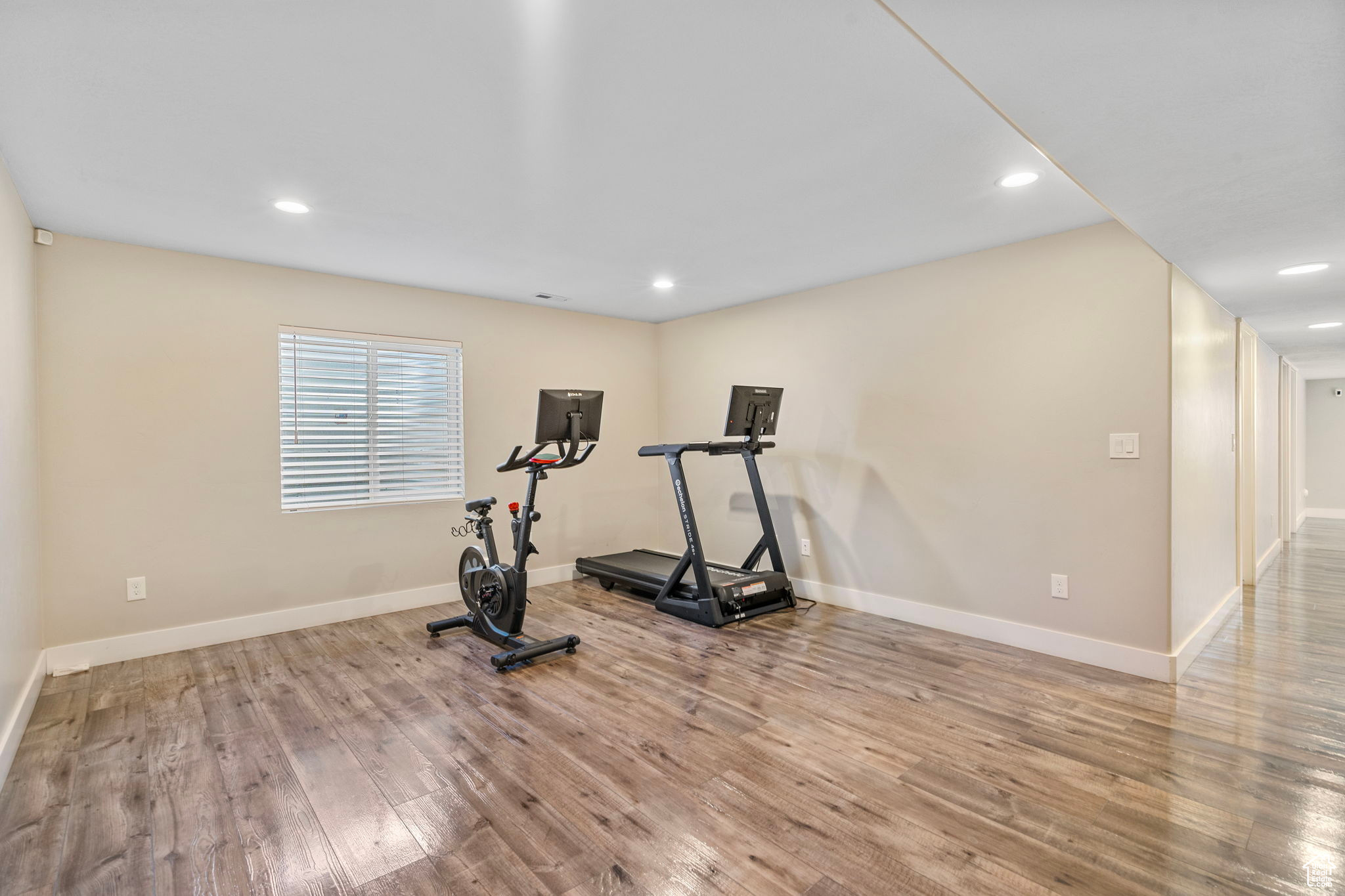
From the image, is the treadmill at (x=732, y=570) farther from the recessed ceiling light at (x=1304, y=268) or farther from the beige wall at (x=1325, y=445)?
the beige wall at (x=1325, y=445)

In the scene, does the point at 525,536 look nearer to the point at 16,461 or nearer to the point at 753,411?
the point at 753,411

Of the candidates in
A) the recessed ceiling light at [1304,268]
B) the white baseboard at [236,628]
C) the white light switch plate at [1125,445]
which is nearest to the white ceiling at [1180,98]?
the recessed ceiling light at [1304,268]

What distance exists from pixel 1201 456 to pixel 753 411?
8.27ft

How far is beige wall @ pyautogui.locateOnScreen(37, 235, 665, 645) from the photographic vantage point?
10.5 feet

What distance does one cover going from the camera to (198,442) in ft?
11.6

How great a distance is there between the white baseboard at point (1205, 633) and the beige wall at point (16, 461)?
4.80 m

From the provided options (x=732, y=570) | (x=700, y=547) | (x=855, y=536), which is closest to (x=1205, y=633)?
(x=855, y=536)

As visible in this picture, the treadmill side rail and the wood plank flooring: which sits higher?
the treadmill side rail

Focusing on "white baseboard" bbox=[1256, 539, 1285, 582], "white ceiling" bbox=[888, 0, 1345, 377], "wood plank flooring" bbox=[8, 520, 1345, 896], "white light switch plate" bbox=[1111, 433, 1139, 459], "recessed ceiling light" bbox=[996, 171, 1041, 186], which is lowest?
"wood plank flooring" bbox=[8, 520, 1345, 896]

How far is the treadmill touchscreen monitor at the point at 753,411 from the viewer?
408 centimetres

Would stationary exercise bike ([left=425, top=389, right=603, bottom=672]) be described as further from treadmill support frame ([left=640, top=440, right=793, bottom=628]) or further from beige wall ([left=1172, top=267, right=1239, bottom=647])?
beige wall ([left=1172, top=267, right=1239, bottom=647])

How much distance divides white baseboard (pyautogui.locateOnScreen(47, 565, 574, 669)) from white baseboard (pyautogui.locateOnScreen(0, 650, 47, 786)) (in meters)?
0.17

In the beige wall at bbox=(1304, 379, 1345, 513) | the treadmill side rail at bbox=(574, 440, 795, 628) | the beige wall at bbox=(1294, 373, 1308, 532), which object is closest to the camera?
the treadmill side rail at bbox=(574, 440, 795, 628)

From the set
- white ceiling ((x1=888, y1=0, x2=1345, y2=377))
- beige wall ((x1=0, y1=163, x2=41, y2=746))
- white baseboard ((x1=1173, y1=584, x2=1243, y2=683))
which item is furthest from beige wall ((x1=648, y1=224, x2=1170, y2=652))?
beige wall ((x1=0, y1=163, x2=41, y2=746))
